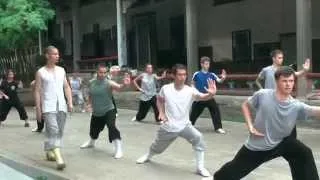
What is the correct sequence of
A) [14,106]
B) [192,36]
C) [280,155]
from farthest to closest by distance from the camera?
[192,36] → [14,106] → [280,155]

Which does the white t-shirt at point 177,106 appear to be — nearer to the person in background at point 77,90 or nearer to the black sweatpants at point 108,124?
the black sweatpants at point 108,124

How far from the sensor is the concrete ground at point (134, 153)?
992 centimetres

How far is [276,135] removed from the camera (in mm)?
7082

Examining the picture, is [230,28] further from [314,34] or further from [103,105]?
[103,105]

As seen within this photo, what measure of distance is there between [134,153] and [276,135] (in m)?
5.32

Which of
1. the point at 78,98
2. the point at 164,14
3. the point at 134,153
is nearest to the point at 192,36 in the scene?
the point at 78,98

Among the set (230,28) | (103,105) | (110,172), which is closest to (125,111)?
(230,28)

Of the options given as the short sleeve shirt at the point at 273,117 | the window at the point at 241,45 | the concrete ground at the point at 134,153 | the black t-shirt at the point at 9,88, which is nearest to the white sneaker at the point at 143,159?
the concrete ground at the point at 134,153

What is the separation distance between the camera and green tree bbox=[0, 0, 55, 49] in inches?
1053

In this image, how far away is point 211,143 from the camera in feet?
43.8

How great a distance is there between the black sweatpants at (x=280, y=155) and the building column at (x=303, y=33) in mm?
9836

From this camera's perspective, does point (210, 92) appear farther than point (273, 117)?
Yes

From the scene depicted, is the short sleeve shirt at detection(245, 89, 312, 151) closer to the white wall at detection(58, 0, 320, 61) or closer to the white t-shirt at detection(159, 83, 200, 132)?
the white t-shirt at detection(159, 83, 200, 132)

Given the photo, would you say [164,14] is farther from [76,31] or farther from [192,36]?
[192,36]
